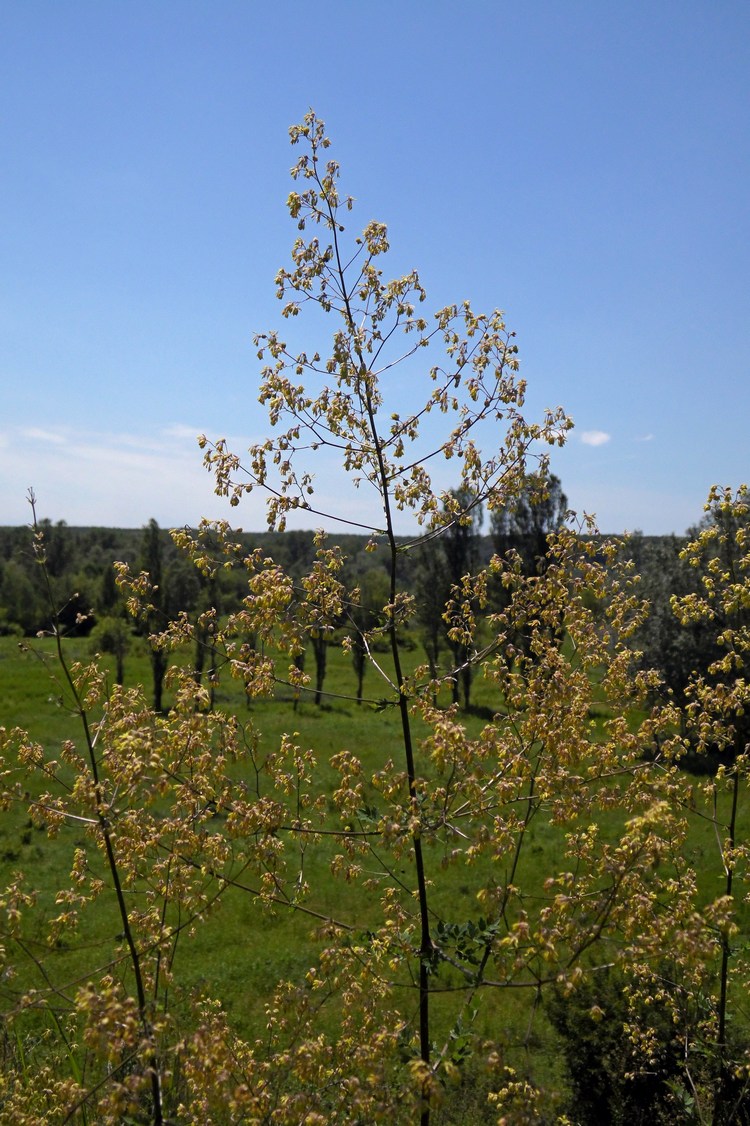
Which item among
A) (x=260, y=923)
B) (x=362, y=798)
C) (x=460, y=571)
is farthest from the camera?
(x=460, y=571)

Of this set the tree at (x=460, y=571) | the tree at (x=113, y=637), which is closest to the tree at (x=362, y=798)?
the tree at (x=460, y=571)

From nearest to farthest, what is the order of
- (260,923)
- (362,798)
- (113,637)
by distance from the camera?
(362,798) → (260,923) → (113,637)

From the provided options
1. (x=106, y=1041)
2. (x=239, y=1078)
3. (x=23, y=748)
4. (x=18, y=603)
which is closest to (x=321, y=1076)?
(x=239, y=1078)

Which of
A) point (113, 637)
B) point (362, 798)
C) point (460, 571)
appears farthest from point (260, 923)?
point (460, 571)

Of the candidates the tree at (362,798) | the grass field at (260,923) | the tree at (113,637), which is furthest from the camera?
Answer: the tree at (113,637)

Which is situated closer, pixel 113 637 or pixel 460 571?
pixel 113 637

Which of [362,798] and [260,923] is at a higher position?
[362,798]

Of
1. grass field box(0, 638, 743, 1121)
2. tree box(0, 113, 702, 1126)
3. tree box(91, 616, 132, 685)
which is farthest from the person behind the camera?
tree box(91, 616, 132, 685)

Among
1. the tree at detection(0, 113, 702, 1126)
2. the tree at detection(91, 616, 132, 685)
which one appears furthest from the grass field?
the tree at detection(91, 616, 132, 685)

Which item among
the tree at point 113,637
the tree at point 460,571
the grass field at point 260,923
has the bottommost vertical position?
the grass field at point 260,923

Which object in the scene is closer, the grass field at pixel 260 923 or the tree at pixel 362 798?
the tree at pixel 362 798

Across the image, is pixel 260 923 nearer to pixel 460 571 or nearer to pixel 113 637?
pixel 113 637

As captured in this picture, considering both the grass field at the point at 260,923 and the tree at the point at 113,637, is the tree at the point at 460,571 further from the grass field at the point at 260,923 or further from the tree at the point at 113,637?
the tree at the point at 113,637

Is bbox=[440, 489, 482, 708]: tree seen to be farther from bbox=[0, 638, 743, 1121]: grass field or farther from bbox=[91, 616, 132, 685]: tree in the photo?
bbox=[91, 616, 132, 685]: tree
